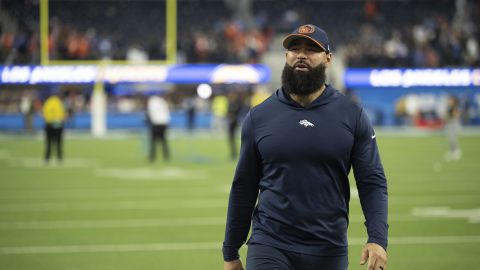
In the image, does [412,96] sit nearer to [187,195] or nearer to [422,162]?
[422,162]

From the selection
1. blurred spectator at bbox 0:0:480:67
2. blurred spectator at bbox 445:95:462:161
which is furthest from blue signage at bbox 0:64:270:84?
blurred spectator at bbox 445:95:462:161

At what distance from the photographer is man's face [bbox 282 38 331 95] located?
4.44 m

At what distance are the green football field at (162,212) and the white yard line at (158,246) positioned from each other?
11 mm

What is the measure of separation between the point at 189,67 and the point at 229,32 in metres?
5.12

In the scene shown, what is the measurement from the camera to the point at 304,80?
445cm

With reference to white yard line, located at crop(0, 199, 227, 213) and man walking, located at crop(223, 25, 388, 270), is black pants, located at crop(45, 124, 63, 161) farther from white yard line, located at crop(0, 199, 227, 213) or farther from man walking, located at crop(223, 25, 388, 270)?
man walking, located at crop(223, 25, 388, 270)

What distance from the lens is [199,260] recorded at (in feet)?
30.9

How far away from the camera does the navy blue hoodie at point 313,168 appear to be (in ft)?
14.5

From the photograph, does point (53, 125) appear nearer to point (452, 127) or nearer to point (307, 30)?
point (452, 127)

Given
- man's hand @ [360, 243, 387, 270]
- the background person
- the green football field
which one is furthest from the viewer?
the background person

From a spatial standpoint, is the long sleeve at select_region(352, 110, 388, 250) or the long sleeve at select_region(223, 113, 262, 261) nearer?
the long sleeve at select_region(352, 110, 388, 250)

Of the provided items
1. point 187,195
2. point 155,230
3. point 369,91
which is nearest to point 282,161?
point 155,230

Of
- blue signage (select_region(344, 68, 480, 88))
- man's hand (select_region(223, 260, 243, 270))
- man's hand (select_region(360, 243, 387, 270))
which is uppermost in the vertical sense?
man's hand (select_region(360, 243, 387, 270))

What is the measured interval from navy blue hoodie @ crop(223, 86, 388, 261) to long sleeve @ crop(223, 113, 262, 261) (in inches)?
0.5
